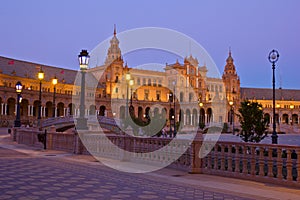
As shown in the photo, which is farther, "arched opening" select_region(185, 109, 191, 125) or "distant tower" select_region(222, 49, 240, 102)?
"distant tower" select_region(222, 49, 240, 102)

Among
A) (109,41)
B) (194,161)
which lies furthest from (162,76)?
(194,161)

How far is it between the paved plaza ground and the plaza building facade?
58.4m

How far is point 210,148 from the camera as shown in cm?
1218

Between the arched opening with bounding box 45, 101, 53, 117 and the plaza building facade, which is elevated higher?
the plaza building facade

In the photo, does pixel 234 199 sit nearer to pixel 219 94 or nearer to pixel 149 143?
pixel 149 143

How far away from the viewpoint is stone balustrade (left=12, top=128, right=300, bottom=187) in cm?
1016

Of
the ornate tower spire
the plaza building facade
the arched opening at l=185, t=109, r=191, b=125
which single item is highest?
the ornate tower spire

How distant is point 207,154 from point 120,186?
3.72 metres

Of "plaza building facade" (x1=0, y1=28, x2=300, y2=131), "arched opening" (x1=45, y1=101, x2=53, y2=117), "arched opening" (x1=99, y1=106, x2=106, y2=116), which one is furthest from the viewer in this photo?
"arched opening" (x1=99, y1=106, x2=106, y2=116)

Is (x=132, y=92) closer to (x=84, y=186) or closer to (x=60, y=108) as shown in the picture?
(x=60, y=108)

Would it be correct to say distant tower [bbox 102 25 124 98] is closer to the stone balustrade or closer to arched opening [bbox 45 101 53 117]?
arched opening [bbox 45 101 53 117]

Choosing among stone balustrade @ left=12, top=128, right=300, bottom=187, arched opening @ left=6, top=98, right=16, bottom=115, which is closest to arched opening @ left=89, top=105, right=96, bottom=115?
arched opening @ left=6, top=98, right=16, bottom=115

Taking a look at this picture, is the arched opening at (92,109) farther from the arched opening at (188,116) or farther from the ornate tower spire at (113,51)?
the arched opening at (188,116)

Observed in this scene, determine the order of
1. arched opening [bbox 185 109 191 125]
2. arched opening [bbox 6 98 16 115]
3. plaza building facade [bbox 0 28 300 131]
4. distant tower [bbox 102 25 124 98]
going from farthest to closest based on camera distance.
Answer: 1. arched opening [bbox 185 109 191 125]
2. distant tower [bbox 102 25 124 98]
3. plaza building facade [bbox 0 28 300 131]
4. arched opening [bbox 6 98 16 115]
